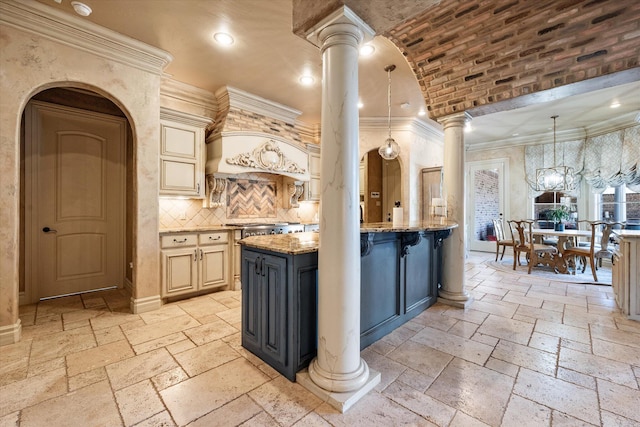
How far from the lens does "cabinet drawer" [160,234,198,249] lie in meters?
3.45

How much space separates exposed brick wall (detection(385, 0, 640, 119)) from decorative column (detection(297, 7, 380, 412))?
1459 millimetres

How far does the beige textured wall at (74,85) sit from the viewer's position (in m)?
2.45

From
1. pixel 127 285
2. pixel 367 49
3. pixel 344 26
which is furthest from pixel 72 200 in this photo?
pixel 367 49

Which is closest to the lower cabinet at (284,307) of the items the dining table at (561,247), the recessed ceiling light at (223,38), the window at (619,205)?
the recessed ceiling light at (223,38)

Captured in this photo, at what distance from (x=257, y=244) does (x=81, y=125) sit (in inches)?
140

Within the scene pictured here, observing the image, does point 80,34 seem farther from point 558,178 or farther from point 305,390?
point 558,178

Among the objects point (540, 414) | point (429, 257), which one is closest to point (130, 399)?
point (540, 414)

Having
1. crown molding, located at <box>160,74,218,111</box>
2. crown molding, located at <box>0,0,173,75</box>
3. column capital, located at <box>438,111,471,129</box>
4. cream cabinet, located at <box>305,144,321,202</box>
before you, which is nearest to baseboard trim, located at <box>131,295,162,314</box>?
crown molding, located at <box>0,0,173,75</box>

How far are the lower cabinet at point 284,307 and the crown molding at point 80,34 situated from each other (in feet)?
8.61

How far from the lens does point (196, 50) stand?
3.20 m

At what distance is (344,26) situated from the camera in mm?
1711

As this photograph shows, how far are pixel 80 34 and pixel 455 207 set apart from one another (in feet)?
14.5

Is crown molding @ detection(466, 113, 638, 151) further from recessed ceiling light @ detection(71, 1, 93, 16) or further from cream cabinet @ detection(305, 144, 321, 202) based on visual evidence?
recessed ceiling light @ detection(71, 1, 93, 16)

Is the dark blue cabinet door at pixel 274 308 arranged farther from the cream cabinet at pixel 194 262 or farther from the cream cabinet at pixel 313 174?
the cream cabinet at pixel 313 174
